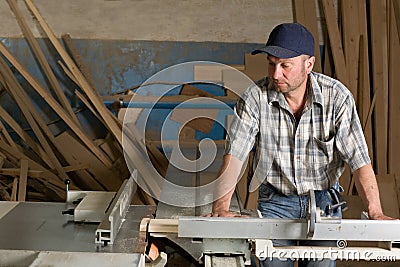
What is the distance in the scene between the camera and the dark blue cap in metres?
1.81

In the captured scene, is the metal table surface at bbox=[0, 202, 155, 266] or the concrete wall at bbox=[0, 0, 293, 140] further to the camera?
the concrete wall at bbox=[0, 0, 293, 140]

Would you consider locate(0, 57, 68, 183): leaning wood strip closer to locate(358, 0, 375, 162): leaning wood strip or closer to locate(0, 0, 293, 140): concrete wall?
locate(0, 0, 293, 140): concrete wall

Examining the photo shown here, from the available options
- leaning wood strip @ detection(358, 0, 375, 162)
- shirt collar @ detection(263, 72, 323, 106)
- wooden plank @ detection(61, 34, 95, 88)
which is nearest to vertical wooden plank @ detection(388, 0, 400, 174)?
leaning wood strip @ detection(358, 0, 375, 162)

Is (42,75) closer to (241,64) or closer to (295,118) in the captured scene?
(241,64)

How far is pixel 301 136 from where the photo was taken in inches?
76.5

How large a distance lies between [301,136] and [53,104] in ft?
6.39

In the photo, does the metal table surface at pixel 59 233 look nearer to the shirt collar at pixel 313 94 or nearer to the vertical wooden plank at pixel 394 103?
the shirt collar at pixel 313 94

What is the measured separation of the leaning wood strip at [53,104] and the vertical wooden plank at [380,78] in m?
1.63

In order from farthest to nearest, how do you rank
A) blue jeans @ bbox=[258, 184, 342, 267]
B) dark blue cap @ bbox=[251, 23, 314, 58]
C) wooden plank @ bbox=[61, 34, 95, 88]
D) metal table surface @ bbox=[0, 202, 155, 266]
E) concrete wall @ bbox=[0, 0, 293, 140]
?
concrete wall @ bbox=[0, 0, 293, 140], wooden plank @ bbox=[61, 34, 95, 88], blue jeans @ bbox=[258, 184, 342, 267], dark blue cap @ bbox=[251, 23, 314, 58], metal table surface @ bbox=[0, 202, 155, 266]

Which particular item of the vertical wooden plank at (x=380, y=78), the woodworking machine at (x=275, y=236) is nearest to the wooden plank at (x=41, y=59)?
the vertical wooden plank at (x=380, y=78)

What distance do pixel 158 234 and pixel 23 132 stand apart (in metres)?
2.22

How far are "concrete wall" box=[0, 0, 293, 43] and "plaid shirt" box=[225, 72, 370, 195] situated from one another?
1.86 meters

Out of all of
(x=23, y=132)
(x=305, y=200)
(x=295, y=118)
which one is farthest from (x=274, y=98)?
(x=23, y=132)

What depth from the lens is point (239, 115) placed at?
1946 millimetres
